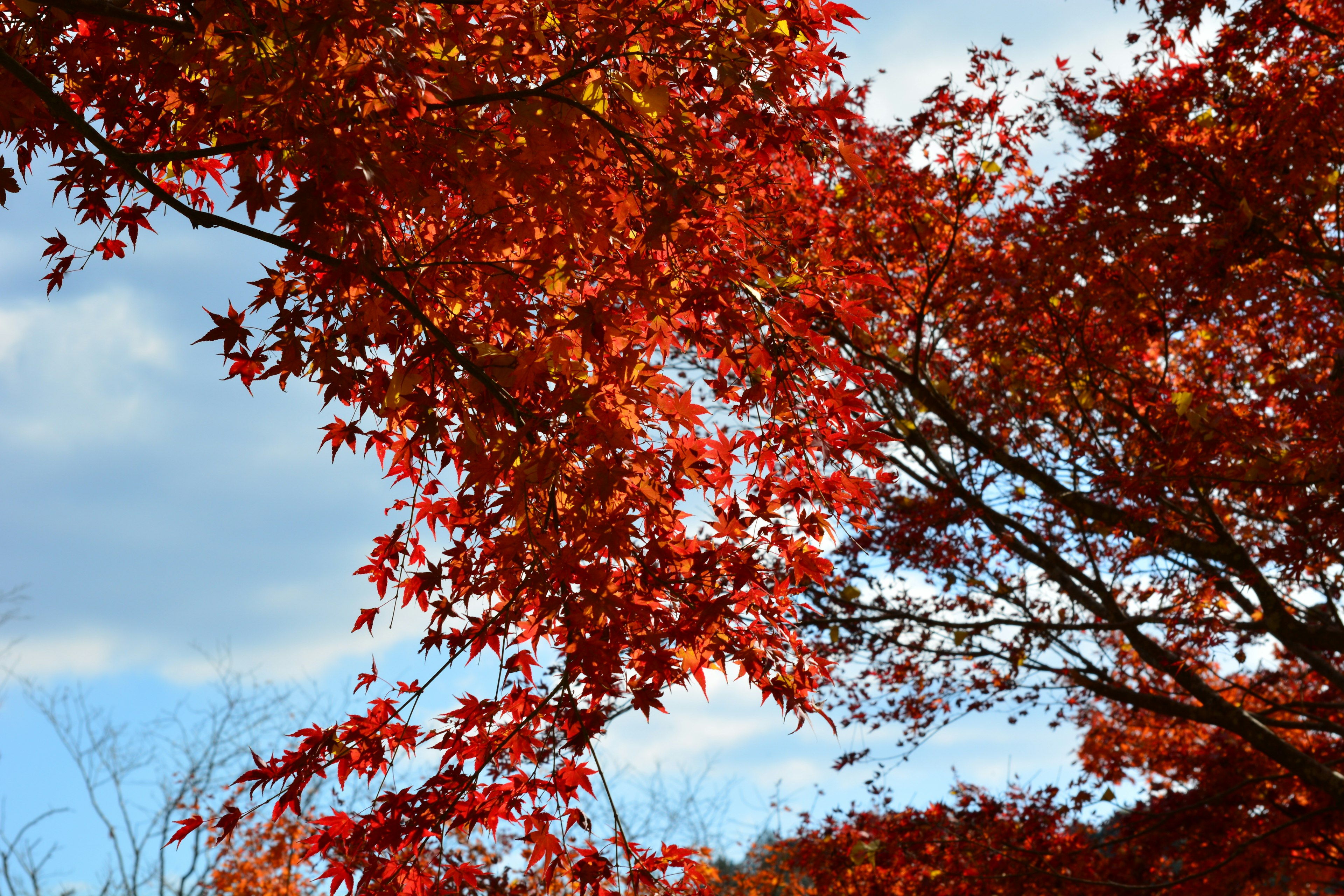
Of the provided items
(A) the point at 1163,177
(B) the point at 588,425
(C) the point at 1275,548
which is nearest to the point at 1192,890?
(C) the point at 1275,548

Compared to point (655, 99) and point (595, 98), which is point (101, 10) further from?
point (655, 99)

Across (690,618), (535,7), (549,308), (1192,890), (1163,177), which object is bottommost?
(1192,890)

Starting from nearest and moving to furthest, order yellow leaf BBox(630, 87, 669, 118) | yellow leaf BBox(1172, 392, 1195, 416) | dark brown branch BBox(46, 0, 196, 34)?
dark brown branch BBox(46, 0, 196, 34) → yellow leaf BBox(630, 87, 669, 118) → yellow leaf BBox(1172, 392, 1195, 416)

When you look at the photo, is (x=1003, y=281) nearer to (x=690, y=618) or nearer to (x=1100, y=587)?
(x=1100, y=587)

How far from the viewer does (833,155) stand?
165 inches

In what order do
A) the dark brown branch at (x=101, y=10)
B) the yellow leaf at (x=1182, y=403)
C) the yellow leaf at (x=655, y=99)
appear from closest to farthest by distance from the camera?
the dark brown branch at (x=101, y=10) → the yellow leaf at (x=655, y=99) → the yellow leaf at (x=1182, y=403)

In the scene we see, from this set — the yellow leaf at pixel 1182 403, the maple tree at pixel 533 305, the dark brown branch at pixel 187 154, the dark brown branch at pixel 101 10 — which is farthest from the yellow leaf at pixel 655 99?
the yellow leaf at pixel 1182 403

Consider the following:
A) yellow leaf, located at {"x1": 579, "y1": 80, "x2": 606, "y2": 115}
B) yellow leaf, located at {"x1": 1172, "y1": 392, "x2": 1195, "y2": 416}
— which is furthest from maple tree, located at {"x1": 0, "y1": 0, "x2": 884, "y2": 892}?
yellow leaf, located at {"x1": 1172, "y1": 392, "x2": 1195, "y2": 416}

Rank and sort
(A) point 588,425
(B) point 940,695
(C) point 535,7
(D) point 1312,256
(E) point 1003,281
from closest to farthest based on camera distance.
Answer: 1. (A) point 588,425
2. (C) point 535,7
3. (D) point 1312,256
4. (E) point 1003,281
5. (B) point 940,695

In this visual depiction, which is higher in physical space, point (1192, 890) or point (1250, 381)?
point (1250, 381)

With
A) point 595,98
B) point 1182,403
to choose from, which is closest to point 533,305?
point 595,98

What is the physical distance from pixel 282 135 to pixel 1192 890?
9.71 metres

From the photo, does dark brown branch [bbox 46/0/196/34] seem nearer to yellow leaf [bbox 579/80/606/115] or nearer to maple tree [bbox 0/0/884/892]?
maple tree [bbox 0/0/884/892]

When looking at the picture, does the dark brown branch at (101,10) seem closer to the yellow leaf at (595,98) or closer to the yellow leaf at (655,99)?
the yellow leaf at (595,98)
